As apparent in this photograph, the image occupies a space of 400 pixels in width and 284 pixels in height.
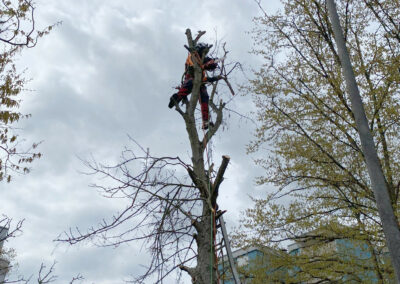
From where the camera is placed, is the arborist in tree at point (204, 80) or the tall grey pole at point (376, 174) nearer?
the tall grey pole at point (376, 174)

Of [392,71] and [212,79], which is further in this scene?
[392,71]

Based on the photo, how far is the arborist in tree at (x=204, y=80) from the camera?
640cm

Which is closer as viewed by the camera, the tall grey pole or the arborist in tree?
the tall grey pole

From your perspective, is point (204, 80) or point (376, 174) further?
point (204, 80)

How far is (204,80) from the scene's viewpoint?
21.5 feet

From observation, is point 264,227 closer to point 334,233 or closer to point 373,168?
point 334,233

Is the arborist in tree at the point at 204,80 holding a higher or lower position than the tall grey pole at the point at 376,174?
higher

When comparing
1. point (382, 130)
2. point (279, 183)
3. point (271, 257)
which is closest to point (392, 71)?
point (382, 130)

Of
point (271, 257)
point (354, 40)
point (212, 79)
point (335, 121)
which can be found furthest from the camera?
point (271, 257)

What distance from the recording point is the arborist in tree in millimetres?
6402

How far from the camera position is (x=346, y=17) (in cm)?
839

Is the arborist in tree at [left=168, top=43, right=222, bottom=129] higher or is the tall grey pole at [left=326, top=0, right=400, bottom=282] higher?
the arborist in tree at [left=168, top=43, right=222, bottom=129]

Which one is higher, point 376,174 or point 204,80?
point 204,80

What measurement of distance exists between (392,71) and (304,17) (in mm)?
2393
